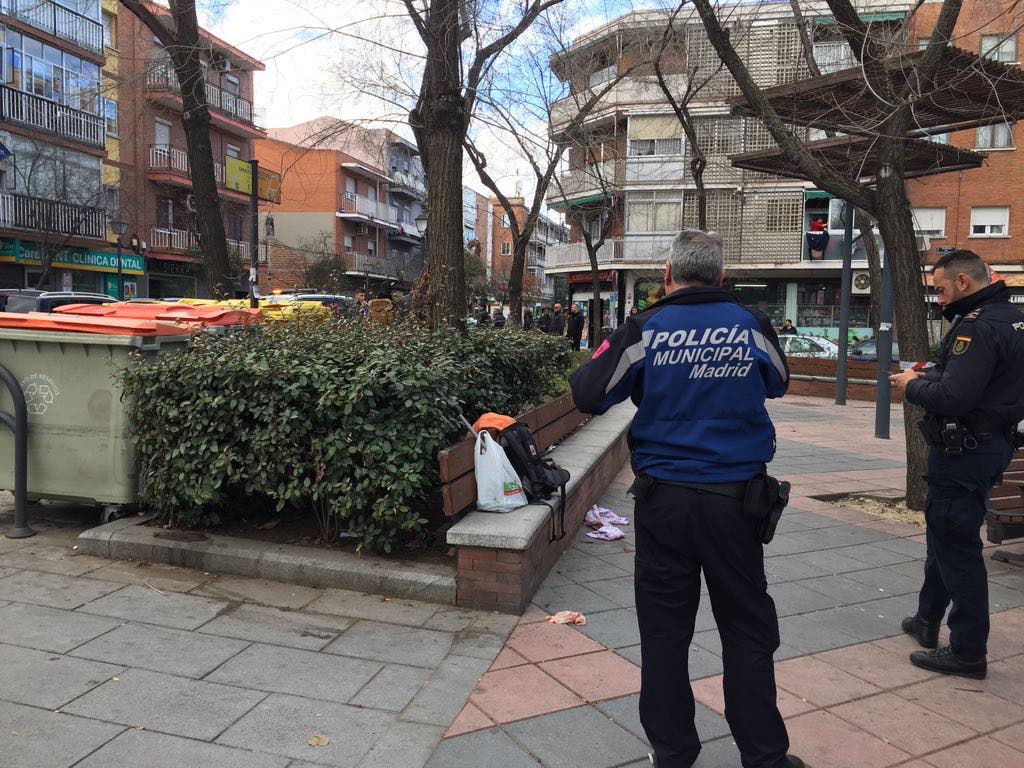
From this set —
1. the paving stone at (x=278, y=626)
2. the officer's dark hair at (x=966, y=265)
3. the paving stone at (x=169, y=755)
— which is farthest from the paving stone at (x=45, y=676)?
the officer's dark hair at (x=966, y=265)

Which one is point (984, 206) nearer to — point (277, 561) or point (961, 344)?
point (961, 344)

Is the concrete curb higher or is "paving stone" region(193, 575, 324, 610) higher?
the concrete curb

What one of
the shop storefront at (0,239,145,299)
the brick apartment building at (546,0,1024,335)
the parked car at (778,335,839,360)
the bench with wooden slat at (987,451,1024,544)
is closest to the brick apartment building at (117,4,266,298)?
the shop storefront at (0,239,145,299)

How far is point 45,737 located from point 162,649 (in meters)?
0.78

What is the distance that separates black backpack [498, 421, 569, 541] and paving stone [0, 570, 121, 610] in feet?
7.56

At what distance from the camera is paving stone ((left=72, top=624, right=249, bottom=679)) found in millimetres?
3387

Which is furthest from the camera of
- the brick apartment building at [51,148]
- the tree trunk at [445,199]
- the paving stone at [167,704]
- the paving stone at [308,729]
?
the brick apartment building at [51,148]

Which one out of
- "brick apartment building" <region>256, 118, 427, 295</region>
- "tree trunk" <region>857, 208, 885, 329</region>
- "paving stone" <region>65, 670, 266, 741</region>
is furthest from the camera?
"brick apartment building" <region>256, 118, 427, 295</region>

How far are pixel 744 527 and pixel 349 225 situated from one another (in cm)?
5258

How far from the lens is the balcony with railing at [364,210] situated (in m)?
51.2

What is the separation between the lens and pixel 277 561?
4.45m

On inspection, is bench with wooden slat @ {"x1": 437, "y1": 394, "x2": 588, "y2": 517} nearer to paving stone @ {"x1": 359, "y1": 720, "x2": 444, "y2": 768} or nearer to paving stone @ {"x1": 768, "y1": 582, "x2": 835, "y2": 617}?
paving stone @ {"x1": 359, "y1": 720, "x2": 444, "y2": 768}

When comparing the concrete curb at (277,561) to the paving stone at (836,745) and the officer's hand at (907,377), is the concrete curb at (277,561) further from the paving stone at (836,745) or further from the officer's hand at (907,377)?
the officer's hand at (907,377)

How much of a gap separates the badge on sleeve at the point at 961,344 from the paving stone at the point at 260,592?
11.1 feet
